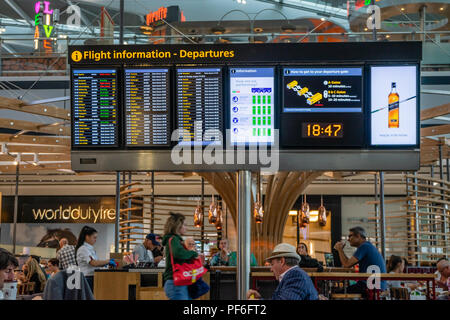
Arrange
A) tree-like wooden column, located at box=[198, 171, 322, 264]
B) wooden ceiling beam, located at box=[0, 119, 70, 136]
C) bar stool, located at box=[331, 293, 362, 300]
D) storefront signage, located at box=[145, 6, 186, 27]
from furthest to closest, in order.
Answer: storefront signage, located at box=[145, 6, 186, 27] → tree-like wooden column, located at box=[198, 171, 322, 264] → wooden ceiling beam, located at box=[0, 119, 70, 136] → bar stool, located at box=[331, 293, 362, 300]

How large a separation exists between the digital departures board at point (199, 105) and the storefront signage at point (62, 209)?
17.0m

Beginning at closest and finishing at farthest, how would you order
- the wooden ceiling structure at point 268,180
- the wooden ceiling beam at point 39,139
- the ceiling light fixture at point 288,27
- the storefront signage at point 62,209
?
the wooden ceiling structure at point 268,180 < the wooden ceiling beam at point 39,139 < the ceiling light fixture at point 288,27 < the storefront signage at point 62,209

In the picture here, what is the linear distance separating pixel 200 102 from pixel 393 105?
6.71 feet

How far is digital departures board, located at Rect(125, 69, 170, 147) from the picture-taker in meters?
7.11

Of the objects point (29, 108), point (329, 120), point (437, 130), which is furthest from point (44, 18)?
point (329, 120)

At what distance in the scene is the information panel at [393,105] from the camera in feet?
22.9

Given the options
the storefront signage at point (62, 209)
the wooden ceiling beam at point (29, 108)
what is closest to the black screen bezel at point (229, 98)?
the wooden ceiling beam at point (29, 108)

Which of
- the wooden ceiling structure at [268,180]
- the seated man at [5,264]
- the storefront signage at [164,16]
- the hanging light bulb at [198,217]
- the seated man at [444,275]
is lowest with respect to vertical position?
the seated man at [444,275]

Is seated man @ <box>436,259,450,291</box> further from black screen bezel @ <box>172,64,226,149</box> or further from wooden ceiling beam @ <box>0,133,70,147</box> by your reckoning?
wooden ceiling beam @ <box>0,133,70,147</box>

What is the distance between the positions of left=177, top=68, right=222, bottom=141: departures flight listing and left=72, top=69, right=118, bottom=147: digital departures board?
731 mm

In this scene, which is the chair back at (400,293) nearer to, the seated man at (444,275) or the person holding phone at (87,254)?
the seated man at (444,275)

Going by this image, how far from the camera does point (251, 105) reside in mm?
7035

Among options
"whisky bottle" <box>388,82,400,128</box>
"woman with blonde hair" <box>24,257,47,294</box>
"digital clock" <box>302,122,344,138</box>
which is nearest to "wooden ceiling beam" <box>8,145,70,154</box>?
"woman with blonde hair" <box>24,257,47,294</box>
